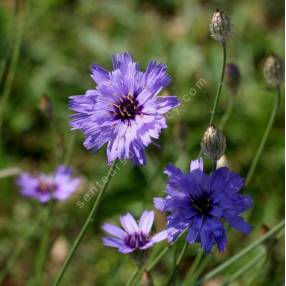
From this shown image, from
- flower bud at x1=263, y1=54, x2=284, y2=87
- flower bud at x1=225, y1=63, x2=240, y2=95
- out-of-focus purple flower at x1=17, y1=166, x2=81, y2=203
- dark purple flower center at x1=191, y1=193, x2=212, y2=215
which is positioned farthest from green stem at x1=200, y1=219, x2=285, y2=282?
out-of-focus purple flower at x1=17, y1=166, x2=81, y2=203

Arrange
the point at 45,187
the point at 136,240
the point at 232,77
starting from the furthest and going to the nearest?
the point at 45,187, the point at 232,77, the point at 136,240

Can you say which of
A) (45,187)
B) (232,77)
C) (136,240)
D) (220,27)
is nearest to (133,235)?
(136,240)

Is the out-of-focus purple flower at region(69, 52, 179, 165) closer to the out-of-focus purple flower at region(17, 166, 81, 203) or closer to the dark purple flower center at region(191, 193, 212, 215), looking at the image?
the dark purple flower center at region(191, 193, 212, 215)

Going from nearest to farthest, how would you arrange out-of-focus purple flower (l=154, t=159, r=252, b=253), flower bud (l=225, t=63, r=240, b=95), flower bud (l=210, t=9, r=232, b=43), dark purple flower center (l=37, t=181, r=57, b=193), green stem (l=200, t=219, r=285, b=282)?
out-of-focus purple flower (l=154, t=159, r=252, b=253) → flower bud (l=210, t=9, r=232, b=43) → green stem (l=200, t=219, r=285, b=282) → flower bud (l=225, t=63, r=240, b=95) → dark purple flower center (l=37, t=181, r=57, b=193)

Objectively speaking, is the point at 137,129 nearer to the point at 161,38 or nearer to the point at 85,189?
the point at 85,189

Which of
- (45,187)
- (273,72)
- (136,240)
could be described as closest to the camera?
(136,240)

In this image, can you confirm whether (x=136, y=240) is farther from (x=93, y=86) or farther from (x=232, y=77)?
(x=93, y=86)
